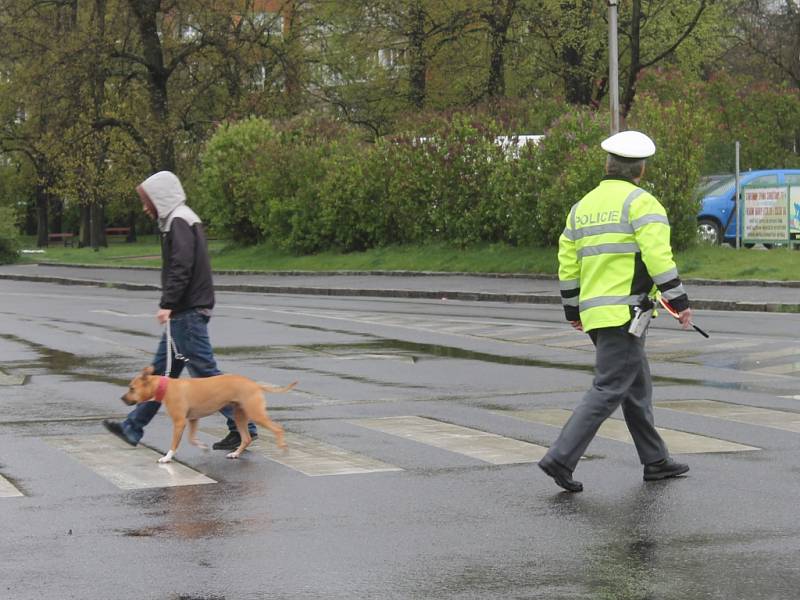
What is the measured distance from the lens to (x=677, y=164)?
97.1ft

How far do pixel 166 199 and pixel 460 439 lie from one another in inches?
99.7

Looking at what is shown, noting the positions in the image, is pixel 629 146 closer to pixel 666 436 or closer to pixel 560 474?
pixel 560 474

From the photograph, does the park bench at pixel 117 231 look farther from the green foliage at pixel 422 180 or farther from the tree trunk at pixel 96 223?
the green foliage at pixel 422 180

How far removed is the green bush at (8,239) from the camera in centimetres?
5269

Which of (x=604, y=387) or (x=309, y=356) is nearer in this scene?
(x=604, y=387)

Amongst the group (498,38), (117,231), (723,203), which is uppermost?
(498,38)

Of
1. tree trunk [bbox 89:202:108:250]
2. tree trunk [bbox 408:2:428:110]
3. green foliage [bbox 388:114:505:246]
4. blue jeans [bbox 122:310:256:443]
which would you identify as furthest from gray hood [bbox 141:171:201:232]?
tree trunk [bbox 89:202:108:250]

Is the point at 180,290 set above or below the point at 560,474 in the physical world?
above

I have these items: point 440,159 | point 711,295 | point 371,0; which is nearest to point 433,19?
point 371,0

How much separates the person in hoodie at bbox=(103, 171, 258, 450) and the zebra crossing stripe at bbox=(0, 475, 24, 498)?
133 cm

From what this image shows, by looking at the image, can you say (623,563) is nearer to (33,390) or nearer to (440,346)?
(33,390)

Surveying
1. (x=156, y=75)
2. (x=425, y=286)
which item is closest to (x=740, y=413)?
(x=425, y=286)

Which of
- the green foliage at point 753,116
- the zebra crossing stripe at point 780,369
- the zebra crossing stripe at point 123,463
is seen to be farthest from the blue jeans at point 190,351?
the green foliage at point 753,116

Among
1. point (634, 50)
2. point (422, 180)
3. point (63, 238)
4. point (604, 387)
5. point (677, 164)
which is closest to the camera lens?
point (604, 387)
